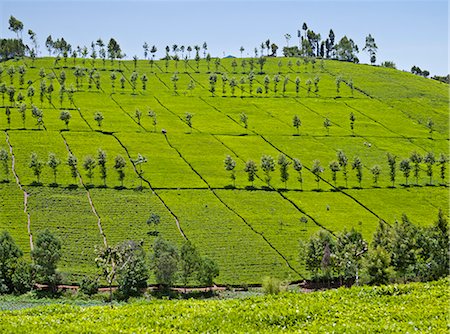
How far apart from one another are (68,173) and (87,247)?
39.2m

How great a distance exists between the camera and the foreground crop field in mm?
19531

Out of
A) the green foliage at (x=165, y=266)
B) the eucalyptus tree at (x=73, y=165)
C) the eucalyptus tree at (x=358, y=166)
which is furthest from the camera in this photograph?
the eucalyptus tree at (x=358, y=166)

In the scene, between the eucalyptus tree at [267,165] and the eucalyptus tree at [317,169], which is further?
the eucalyptus tree at [317,169]

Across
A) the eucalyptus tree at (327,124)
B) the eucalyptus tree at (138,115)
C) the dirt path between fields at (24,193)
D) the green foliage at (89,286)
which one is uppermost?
the eucalyptus tree at (138,115)

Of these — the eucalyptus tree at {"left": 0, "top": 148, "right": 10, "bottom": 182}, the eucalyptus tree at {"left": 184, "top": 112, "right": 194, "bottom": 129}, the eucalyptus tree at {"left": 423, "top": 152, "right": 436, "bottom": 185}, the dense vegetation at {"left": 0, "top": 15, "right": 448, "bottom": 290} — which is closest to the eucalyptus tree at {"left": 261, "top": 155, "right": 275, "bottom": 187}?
the dense vegetation at {"left": 0, "top": 15, "right": 448, "bottom": 290}

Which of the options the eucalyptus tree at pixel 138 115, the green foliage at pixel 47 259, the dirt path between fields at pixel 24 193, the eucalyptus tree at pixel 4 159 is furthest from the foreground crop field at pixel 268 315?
the eucalyptus tree at pixel 138 115

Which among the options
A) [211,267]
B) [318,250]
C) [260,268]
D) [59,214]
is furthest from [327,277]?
[59,214]

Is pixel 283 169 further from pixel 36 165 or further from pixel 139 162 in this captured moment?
pixel 36 165

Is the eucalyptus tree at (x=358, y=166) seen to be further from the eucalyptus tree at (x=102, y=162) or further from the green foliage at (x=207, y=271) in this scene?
the eucalyptus tree at (x=102, y=162)

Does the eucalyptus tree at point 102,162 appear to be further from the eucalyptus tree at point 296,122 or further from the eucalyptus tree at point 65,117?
the eucalyptus tree at point 296,122

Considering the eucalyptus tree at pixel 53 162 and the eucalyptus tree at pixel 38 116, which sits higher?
the eucalyptus tree at pixel 38 116

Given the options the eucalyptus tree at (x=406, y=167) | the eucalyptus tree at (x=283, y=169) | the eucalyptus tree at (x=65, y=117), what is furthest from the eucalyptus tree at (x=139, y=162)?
the eucalyptus tree at (x=406, y=167)

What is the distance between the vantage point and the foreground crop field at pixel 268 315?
19.5 metres

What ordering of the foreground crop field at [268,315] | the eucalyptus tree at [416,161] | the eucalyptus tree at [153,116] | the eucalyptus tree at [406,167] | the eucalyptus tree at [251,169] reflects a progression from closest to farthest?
the foreground crop field at [268,315] < the eucalyptus tree at [251,169] < the eucalyptus tree at [406,167] < the eucalyptus tree at [416,161] < the eucalyptus tree at [153,116]
